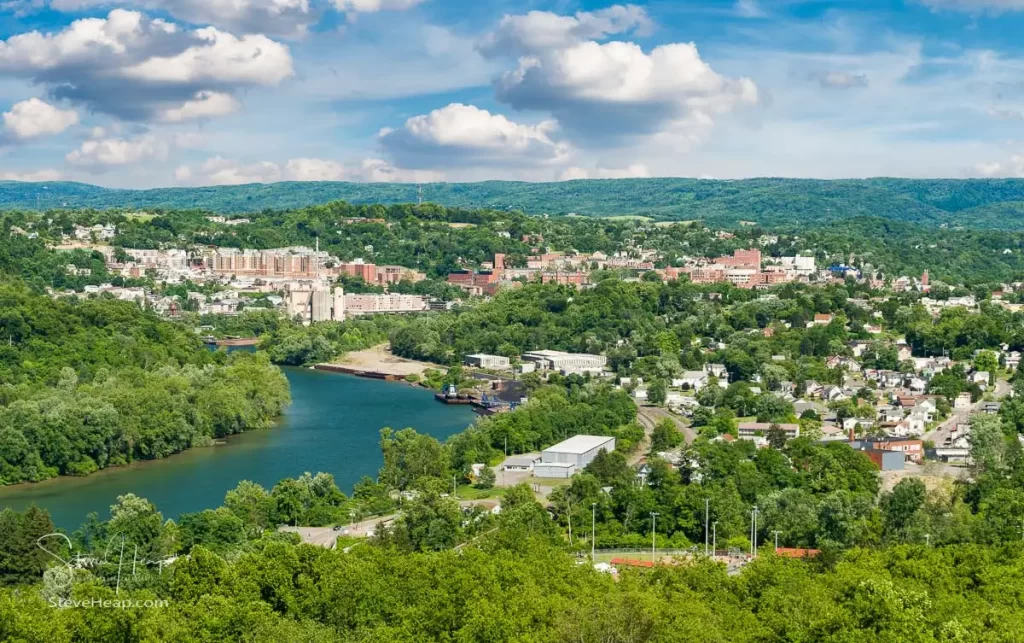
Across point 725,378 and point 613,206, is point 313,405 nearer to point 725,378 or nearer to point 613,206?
point 725,378

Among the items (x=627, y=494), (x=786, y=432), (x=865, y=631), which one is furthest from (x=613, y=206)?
(x=865, y=631)

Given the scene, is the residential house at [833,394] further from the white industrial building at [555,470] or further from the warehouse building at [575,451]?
the white industrial building at [555,470]

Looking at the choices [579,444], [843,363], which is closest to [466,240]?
[843,363]

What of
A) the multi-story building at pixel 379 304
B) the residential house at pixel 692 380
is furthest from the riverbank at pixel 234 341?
the residential house at pixel 692 380

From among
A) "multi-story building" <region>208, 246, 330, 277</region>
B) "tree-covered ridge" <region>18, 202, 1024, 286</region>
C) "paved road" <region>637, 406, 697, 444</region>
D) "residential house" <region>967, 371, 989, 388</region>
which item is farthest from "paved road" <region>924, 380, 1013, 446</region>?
"multi-story building" <region>208, 246, 330, 277</region>

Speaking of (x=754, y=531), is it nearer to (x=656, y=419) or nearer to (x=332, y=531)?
(x=332, y=531)
